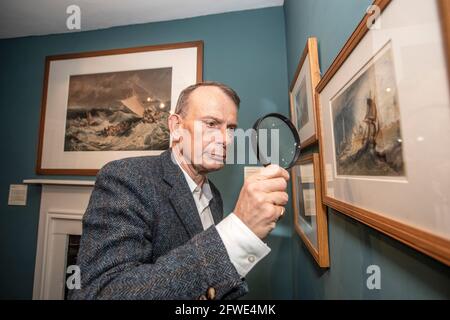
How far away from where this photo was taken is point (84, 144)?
62.6 inches

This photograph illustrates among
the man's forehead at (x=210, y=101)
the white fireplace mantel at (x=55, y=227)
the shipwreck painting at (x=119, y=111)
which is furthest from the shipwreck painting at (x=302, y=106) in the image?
the white fireplace mantel at (x=55, y=227)

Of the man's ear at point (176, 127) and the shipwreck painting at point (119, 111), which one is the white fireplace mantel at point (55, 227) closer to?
the shipwreck painting at point (119, 111)

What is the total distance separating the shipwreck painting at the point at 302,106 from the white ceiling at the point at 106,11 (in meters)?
0.88

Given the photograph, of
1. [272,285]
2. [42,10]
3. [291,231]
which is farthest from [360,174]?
[42,10]

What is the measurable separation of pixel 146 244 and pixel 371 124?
62cm

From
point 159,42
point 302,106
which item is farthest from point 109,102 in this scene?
point 302,106

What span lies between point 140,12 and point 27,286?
212 cm

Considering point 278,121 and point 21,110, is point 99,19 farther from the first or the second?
point 278,121

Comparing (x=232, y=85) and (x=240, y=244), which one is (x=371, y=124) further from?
(x=232, y=85)

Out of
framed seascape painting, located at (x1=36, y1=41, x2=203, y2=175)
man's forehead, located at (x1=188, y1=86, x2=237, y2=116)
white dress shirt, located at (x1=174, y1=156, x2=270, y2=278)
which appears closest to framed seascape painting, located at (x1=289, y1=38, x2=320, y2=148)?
man's forehead, located at (x1=188, y1=86, x2=237, y2=116)

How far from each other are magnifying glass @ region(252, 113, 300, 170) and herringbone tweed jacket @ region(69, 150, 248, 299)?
283mm

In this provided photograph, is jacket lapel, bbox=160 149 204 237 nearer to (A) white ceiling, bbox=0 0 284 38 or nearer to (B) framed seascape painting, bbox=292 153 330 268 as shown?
(B) framed seascape painting, bbox=292 153 330 268

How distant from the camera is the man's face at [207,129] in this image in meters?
0.83

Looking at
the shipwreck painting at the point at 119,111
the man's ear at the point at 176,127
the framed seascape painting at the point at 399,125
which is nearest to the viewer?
the framed seascape painting at the point at 399,125
